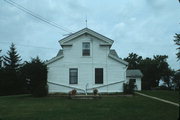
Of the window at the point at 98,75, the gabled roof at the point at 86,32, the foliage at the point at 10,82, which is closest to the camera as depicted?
the gabled roof at the point at 86,32

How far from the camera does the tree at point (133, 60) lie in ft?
233

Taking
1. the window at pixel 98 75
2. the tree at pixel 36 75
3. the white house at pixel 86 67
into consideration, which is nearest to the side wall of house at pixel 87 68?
the white house at pixel 86 67

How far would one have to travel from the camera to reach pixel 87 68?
2666cm

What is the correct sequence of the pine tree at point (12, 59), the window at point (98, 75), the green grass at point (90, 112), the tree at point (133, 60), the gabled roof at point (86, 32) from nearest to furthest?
1. the green grass at point (90, 112)
2. the gabled roof at point (86, 32)
3. the window at point (98, 75)
4. the pine tree at point (12, 59)
5. the tree at point (133, 60)

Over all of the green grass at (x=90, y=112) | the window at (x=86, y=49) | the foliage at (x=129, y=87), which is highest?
the window at (x=86, y=49)

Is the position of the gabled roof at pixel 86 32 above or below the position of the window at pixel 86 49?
above

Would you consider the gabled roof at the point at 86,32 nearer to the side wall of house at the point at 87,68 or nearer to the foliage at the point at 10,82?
the side wall of house at the point at 87,68

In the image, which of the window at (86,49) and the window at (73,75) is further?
the window at (86,49)

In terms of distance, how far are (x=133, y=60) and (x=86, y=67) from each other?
4878 centimetres

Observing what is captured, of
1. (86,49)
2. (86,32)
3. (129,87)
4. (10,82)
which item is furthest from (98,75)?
(10,82)

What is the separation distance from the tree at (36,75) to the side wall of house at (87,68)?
4.70 ft

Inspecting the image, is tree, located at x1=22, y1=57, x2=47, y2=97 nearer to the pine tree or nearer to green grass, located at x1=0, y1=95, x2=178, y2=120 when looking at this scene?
green grass, located at x1=0, y1=95, x2=178, y2=120

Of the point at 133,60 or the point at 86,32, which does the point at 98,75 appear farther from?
the point at 133,60

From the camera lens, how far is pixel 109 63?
26.7m
